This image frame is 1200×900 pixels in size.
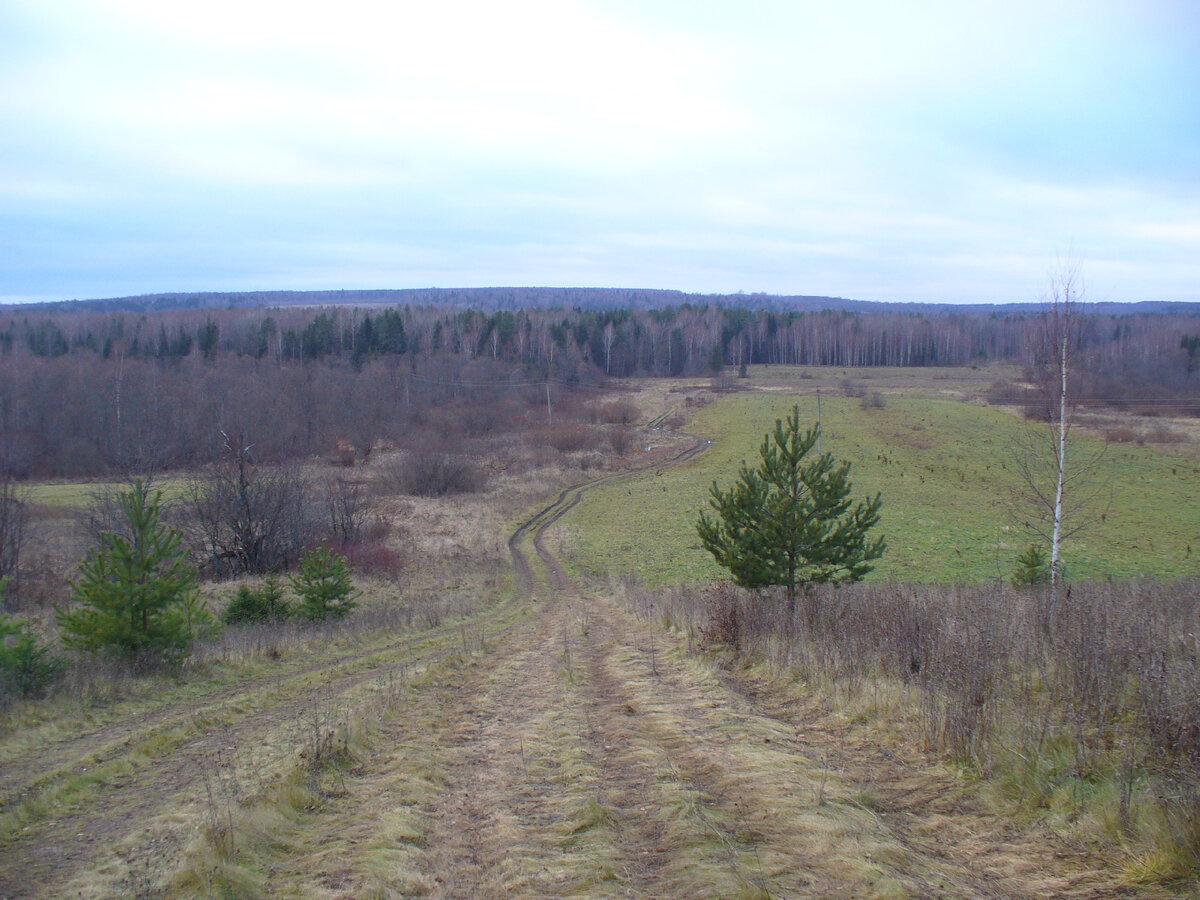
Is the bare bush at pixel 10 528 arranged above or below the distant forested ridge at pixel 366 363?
below

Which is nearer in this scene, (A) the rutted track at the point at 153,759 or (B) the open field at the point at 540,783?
(B) the open field at the point at 540,783

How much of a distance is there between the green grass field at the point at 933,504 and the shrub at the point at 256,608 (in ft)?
39.3

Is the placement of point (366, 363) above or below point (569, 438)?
above

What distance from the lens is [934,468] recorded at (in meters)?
46.8

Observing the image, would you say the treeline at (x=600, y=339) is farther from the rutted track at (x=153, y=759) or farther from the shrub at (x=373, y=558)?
the rutted track at (x=153, y=759)

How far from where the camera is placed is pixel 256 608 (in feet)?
55.1

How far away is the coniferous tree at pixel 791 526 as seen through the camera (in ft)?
40.5

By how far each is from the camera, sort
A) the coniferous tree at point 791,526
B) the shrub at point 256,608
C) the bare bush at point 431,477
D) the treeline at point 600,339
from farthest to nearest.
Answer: the treeline at point 600,339 < the bare bush at point 431,477 < the shrub at point 256,608 < the coniferous tree at point 791,526

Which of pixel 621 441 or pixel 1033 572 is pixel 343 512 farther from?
pixel 621 441

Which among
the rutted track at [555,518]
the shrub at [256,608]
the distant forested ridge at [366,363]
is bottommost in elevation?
the rutted track at [555,518]

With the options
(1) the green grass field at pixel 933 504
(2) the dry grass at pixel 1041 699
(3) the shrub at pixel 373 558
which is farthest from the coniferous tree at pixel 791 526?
(3) the shrub at pixel 373 558

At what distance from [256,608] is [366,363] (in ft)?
254

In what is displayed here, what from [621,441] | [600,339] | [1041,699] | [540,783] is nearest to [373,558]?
[540,783]

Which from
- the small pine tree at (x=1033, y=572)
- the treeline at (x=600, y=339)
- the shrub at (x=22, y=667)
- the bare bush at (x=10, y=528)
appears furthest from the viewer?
the treeline at (x=600, y=339)
